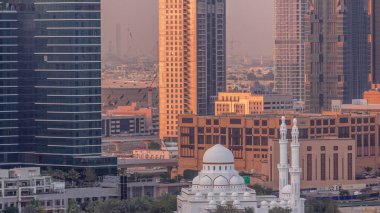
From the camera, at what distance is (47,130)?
116 metres

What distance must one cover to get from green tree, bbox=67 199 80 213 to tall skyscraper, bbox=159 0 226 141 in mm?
64406

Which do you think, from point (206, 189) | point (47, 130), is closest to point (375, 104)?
point (47, 130)

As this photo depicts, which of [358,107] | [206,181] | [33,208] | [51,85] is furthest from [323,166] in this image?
[33,208]

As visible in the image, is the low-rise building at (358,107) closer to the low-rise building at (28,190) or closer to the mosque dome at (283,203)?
the low-rise building at (28,190)

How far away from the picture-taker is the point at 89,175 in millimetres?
111562

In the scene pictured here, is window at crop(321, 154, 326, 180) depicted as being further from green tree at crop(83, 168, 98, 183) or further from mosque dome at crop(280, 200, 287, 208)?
mosque dome at crop(280, 200, 287, 208)

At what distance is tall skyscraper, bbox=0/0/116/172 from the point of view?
113812mm

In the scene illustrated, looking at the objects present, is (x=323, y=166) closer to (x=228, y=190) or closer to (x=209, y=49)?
(x=228, y=190)

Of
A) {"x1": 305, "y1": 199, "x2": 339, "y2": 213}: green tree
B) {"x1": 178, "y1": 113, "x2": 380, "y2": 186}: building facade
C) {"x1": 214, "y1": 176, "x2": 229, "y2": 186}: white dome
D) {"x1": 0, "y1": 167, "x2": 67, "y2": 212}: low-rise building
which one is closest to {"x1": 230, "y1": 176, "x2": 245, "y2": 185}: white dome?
{"x1": 214, "y1": 176, "x2": 229, "y2": 186}: white dome

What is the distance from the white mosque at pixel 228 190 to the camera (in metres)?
100

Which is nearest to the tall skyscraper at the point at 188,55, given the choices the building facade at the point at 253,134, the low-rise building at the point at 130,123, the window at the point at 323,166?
the low-rise building at the point at 130,123

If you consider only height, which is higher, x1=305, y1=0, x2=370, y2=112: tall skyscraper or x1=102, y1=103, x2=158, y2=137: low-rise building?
x1=305, y1=0, x2=370, y2=112: tall skyscraper

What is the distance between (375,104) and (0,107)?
177 ft

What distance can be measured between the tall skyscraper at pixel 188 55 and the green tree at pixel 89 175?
5808cm
